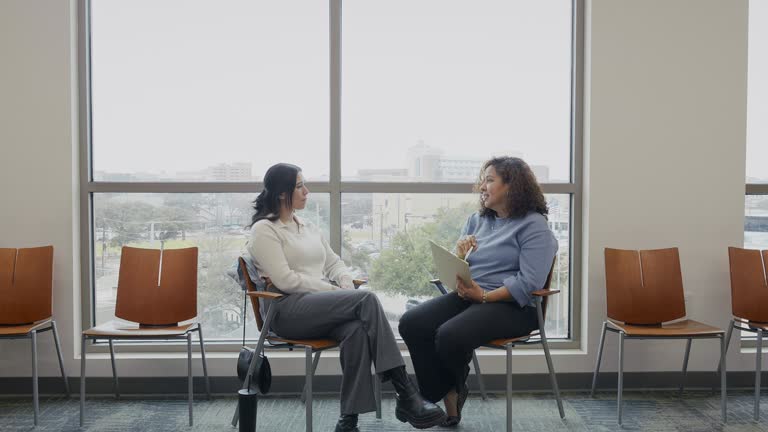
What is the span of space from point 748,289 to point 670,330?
0.61m

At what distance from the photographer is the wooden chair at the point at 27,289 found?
320 centimetres

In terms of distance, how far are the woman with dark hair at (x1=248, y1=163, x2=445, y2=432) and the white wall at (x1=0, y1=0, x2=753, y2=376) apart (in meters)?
0.78

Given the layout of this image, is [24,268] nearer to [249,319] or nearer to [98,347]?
[98,347]

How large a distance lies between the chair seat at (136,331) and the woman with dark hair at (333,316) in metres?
0.55

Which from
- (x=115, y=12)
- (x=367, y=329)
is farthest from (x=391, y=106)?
(x=115, y=12)

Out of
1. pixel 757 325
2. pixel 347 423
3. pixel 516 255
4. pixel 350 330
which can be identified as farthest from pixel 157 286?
pixel 757 325

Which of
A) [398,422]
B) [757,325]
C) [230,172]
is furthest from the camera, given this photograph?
[230,172]

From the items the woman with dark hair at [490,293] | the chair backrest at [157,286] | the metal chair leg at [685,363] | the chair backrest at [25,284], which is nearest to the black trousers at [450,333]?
the woman with dark hair at [490,293]

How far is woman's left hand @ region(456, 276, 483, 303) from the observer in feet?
9.49

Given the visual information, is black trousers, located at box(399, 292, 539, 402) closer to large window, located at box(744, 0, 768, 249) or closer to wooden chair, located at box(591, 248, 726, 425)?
wooden chair, located at box(591, 248, 726, 425)

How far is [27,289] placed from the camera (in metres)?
3.24

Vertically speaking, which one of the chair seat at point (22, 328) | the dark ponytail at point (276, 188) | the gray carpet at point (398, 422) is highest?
the dark ponytail at point (276, 188)

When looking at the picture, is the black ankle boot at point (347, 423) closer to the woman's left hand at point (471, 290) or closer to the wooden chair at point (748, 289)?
the woman's left hand at point (471, 290)

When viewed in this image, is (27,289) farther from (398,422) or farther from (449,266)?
(449,266)
